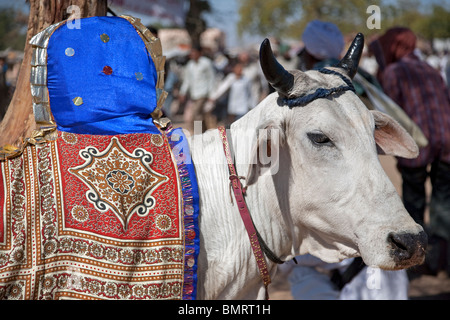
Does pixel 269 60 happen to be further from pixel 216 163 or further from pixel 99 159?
pixel 99 159

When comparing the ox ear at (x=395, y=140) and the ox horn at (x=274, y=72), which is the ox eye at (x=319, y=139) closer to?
the ox horn at (x=274, y=72)

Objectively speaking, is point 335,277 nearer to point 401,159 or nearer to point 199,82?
point 401,159

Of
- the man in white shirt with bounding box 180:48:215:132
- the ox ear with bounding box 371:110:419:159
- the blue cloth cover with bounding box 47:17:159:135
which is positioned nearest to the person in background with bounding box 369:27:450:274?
the ox ear with bounding box 371:110:419:159

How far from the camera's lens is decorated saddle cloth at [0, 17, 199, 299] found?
79.5 inches

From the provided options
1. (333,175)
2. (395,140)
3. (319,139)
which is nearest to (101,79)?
(319,139)

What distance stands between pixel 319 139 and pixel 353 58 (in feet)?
2.12

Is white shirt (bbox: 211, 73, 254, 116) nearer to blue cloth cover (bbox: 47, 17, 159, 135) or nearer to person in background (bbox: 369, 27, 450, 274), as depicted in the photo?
person in background (bbox: 369, 27, 450, 274)

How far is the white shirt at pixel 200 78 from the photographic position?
12695mm

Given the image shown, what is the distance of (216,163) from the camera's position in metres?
2.44

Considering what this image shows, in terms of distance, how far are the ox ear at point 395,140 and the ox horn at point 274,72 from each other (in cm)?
58

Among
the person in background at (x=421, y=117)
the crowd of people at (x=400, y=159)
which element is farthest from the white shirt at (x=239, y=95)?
the person in background at (x=421, y=117)

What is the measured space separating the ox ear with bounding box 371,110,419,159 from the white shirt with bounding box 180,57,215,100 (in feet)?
33.5
